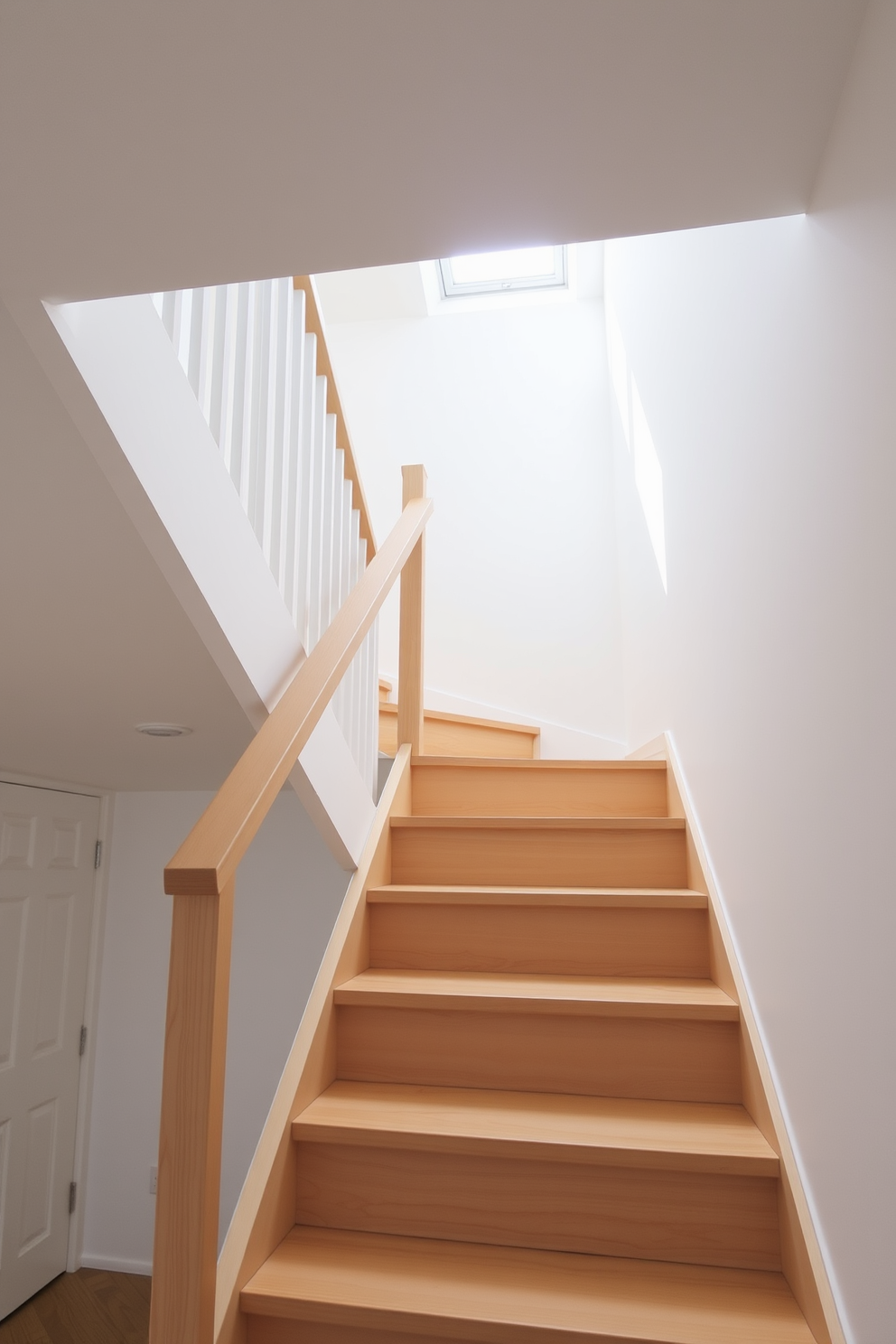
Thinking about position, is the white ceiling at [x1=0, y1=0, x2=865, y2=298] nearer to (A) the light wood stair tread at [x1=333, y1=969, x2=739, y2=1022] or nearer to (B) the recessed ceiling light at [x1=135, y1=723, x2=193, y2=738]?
(A) the light wood stair tread at [x1=333, y1=969, x2=739, y2=1022]

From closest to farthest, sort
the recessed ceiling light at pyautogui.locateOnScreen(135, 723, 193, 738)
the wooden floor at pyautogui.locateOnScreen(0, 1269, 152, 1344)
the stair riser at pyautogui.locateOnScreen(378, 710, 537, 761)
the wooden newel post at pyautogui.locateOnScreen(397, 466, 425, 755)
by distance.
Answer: the recessed ceiling light at pyautogui.locateOnScreen(135, 723, 193, 738) < the wooden newel post at pyautogui.locateOnScreen(397, 466, 425, 755) < the wooden floor at pyautogui.locateOnScreen(0, 1269, 152, 1344) < the stair riser at pyautogui.locateOnScreen(378, 710, 537, 761)

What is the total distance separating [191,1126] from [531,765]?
1.68 metres

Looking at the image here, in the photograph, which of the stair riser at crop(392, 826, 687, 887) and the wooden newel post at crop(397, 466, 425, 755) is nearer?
the stair riser at crop(392, 826, 687, 887)

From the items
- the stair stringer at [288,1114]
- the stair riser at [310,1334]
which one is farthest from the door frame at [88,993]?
the stair riser at [310,1334]

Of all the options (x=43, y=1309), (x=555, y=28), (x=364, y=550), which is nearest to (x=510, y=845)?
(x=364, y=550)

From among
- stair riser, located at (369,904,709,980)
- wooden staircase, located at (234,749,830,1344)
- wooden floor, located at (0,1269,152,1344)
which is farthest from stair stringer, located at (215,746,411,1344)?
wooden floor, located at (0,1269,152,1344)

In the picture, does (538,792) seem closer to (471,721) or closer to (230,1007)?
(471,721)

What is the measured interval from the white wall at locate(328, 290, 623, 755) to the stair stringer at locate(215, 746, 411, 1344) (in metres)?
1.85

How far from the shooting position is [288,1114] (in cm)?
153

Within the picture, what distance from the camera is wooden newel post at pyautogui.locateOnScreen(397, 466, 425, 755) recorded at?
274 cm

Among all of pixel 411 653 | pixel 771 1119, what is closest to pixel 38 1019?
pixel 411 653

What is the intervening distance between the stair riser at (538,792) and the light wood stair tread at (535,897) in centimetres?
47

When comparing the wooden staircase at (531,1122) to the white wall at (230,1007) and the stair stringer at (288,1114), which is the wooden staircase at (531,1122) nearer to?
the stair stringer at (288,1114)

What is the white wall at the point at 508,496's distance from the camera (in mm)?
3967
